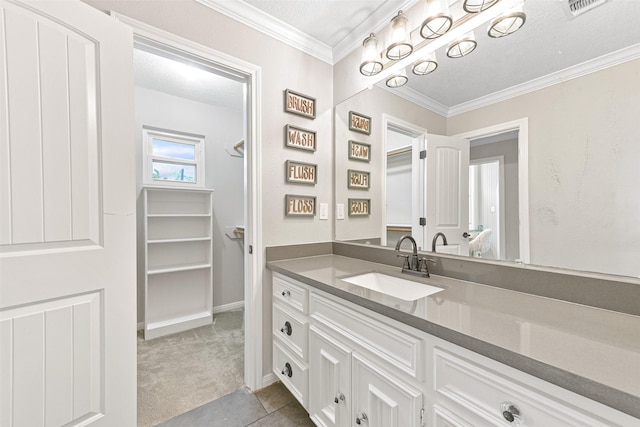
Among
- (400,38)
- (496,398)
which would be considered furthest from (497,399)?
(400,38)

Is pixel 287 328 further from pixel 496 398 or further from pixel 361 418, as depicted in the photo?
pixel 496 398

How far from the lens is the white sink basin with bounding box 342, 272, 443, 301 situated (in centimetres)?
124

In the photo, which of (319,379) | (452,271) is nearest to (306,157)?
(452,271)

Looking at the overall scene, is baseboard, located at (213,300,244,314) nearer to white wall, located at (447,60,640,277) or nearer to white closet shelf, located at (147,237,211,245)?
white closet shelf, located at (147,237,211,245)

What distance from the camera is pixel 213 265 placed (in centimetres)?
303

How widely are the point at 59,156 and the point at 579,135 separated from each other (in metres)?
2.04

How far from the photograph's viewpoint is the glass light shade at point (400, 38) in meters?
1.48

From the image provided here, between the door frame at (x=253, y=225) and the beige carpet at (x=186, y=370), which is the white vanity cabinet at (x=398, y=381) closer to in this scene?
the door frame at (x=253, y=225)

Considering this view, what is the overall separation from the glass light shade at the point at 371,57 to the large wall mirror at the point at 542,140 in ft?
0.88

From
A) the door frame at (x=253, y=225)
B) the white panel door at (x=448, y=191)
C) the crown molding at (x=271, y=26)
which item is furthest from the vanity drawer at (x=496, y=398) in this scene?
the crown molding at (x=271, y=26)

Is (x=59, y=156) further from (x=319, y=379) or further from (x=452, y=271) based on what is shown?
(x=452, y=271)

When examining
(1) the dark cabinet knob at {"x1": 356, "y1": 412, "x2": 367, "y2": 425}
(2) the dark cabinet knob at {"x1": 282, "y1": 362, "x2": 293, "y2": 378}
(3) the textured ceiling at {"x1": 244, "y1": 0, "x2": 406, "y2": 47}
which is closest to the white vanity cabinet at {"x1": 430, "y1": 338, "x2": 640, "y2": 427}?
(1) the dark cabinet knob at {"x1": 356, "y1": 412, "x2": 367, "y2": 425}

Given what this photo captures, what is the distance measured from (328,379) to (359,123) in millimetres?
1706

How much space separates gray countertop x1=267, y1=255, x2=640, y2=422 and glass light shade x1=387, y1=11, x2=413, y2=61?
4.53 feet
